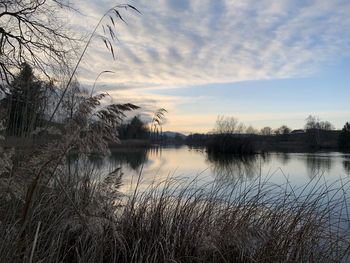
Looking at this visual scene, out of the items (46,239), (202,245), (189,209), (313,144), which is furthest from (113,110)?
(313,144)

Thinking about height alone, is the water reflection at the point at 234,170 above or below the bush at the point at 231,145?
below

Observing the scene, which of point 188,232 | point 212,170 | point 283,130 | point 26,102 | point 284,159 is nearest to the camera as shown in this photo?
point 26,102

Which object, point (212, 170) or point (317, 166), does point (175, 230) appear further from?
point (317, 166)

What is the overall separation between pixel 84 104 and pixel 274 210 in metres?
3.37

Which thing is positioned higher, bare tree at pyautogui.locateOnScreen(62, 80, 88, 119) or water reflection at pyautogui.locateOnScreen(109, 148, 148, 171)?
bare tree at pyautogui.locateOnScreen(62, 80, 88, 119)

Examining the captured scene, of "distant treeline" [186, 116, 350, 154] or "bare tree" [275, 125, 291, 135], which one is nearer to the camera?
"distant treeline" [186, 116, 350, 154]

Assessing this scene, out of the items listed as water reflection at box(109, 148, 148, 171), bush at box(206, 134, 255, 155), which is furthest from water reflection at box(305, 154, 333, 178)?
bush at box(206, 134, 255, 155)

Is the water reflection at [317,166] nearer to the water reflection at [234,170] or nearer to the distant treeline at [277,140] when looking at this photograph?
the water reflection at [234,170]

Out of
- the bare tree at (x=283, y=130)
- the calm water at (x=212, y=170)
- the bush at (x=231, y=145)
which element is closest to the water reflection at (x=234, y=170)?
the calm water at (x=212, y=170)

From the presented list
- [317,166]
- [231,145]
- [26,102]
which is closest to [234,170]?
[317,166]

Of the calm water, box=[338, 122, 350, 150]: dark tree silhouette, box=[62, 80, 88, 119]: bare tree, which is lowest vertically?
the calm water

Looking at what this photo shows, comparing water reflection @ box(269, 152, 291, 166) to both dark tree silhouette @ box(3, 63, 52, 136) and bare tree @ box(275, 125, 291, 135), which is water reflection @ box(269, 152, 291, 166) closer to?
dark tree silhouette @ box(3, 63, 52, 136)

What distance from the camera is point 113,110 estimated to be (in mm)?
2320

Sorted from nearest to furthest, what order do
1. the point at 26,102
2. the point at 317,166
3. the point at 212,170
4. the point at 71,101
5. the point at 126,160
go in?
the point at 71,101 → the point at 26,102 → the point at 212,170 → the point at 126,160 → the point at 317,166
